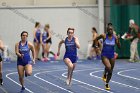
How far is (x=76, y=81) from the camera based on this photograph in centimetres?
1611

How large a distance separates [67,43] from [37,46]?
37.6 ft

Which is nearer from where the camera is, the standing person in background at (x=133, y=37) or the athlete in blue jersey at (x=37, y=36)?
the standing person in background at (x=133, y=37)

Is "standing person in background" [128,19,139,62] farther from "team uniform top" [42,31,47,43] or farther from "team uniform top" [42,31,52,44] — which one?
"team uniform top" [42,31,47,43]

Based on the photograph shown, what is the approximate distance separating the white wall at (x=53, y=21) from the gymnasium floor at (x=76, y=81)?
5667 mm

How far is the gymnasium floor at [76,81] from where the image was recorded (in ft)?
45.5

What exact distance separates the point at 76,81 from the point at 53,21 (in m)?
11.1

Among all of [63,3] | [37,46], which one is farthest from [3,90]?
[63,3]

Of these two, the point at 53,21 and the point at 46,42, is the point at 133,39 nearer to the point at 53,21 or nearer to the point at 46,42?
the point at 46,42

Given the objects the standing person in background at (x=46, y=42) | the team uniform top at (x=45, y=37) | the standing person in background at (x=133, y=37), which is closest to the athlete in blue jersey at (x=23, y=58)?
the standing person in background at (x=133, y=37)

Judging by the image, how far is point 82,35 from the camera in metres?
27.1

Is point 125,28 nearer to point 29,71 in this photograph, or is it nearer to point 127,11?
point 127,11

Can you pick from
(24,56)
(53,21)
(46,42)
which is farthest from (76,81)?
(53,21)

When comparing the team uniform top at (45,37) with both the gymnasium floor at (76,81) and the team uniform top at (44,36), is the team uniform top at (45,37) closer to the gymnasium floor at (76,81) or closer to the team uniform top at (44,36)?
the team uniform top at (44,36)

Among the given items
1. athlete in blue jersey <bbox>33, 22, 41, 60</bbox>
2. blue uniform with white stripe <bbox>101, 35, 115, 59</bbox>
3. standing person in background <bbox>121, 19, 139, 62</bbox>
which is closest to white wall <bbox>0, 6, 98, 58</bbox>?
athlete in blue jersey <bbox>33, 22, 41, 60</bbox>
